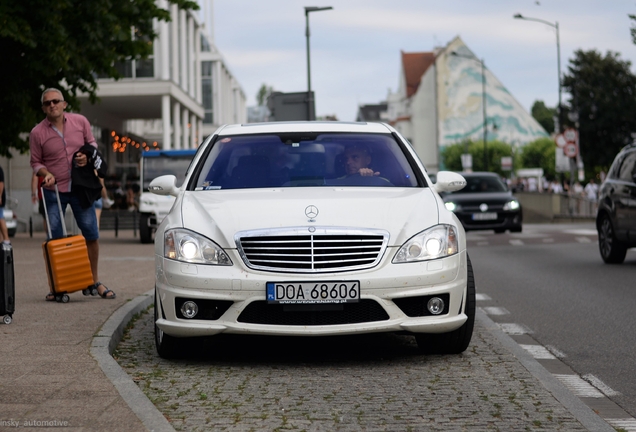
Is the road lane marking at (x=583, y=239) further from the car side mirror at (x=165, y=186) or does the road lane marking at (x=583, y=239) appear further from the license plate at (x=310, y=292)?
the license plate at (x=310, y=292)

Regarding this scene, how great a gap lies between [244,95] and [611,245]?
103 m

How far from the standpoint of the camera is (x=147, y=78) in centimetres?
4653

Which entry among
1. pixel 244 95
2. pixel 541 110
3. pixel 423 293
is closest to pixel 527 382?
pixel 423 293

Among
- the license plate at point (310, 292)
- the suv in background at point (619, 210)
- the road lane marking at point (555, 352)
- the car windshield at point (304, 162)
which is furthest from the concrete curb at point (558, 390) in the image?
the suv in background at point (619, 210)

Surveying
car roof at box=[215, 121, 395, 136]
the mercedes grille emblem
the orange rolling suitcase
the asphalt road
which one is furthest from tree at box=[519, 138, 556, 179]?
the mercedes grille emblem

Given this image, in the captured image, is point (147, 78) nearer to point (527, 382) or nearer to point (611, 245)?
point (611, 245)

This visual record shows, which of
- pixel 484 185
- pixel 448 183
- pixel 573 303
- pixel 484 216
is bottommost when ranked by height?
pixel 484 216

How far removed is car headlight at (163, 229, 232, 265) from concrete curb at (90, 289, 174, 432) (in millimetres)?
759

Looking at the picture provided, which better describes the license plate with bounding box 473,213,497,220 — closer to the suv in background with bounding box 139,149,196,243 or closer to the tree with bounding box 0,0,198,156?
the suv in background with bounding box 139,149,196,243

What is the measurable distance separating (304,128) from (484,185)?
63.5 feet

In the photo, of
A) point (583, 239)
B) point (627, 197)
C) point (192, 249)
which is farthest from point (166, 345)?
point (583, 239)

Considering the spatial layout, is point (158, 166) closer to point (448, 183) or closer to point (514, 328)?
point (514, 328)

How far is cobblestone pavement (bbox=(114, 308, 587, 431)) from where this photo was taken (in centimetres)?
522

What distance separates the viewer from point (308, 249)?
665 centimetres
